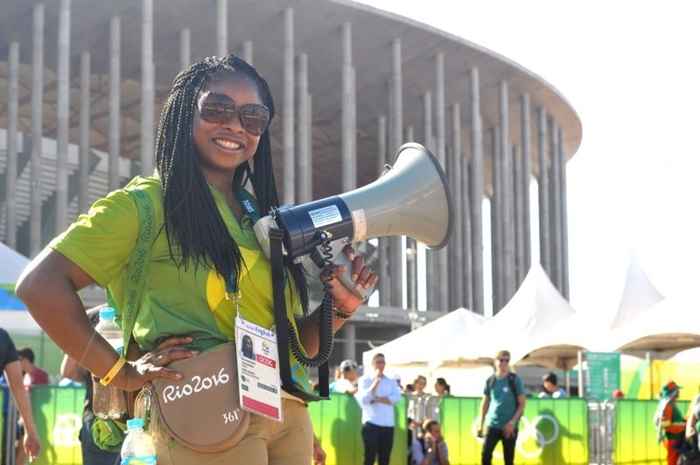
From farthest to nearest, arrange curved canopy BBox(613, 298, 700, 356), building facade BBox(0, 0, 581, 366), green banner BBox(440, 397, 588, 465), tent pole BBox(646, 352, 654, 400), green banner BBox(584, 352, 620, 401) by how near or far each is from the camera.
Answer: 1. building facade BBox(0, 0, 581, 366)
2. tent pole BBox(646, 352, 654, 400)
3. green banner BBox(584, 352, 620, 401)
4. curved canopy BBox(613, 298, 700, 356)
5. green banner BBox(440, 397, 588, 465)

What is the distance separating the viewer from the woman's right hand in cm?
272

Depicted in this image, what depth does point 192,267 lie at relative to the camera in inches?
111

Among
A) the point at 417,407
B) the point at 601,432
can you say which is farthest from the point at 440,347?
the point at 601,432

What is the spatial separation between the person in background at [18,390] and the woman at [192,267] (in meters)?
4.09

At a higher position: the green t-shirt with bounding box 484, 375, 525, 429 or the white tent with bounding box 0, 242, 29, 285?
the white tent with bounding box 0, 242, 29, 285

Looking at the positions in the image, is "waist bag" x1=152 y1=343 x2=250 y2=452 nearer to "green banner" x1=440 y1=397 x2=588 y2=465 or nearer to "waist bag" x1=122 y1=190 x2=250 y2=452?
"waist bag" x1=122 y1=190 x2=250 y2=452

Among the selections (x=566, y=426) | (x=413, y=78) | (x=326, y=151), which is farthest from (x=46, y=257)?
(x=326, y=151)

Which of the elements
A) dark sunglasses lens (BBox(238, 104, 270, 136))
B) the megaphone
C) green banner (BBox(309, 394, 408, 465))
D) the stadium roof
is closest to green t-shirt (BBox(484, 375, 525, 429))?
green banner (BBox(309, 394, 408, 465))

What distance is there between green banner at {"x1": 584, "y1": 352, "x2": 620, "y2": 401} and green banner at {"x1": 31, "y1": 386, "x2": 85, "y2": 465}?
32.4 feet

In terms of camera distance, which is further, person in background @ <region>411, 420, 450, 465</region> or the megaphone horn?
person in background @ <region>411, 420, 450, 465</region>

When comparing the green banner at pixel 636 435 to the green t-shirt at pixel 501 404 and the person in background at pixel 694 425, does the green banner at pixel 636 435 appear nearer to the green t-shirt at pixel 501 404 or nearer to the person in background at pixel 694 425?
the green t-shirt at pixel 501 404

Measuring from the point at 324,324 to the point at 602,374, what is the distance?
17307mm

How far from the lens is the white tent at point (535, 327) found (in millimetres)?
22109

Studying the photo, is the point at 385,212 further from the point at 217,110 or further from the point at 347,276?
the point at 217,110
